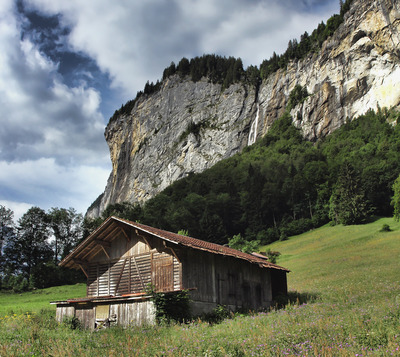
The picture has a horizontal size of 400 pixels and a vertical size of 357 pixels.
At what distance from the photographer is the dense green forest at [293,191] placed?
3720 inches

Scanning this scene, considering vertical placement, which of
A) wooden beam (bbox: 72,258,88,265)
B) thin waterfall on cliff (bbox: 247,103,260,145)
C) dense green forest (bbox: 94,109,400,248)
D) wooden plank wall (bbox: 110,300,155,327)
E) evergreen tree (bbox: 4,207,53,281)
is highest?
thin waterfall on cliff (bbox: 247,103,260,145)

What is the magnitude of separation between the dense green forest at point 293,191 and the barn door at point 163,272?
61.4 meters

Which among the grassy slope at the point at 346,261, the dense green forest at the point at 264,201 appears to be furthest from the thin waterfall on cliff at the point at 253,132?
the grassy slope at the point at 346,261

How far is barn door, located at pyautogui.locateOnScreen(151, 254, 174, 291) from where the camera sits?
22.4 metres

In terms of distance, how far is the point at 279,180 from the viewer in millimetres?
117250

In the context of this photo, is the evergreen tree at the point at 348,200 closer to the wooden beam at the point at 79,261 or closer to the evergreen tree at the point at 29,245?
the evergreen tree at the point at 29,245

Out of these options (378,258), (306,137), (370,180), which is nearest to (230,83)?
(306,137)

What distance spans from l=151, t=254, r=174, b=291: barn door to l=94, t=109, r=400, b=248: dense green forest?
6142cm

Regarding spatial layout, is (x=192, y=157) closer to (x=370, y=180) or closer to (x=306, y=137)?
(x=306, y=137)

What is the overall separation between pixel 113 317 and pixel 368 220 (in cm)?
7547

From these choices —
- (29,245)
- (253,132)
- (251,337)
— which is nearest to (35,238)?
(29,245)

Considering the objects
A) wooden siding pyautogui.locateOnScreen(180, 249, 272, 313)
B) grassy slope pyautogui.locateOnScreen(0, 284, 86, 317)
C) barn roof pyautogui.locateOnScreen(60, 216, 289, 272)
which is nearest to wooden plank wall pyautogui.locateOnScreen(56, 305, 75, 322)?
barn roof pyautogui.locateOnScreen(60, 216, 289, 272)

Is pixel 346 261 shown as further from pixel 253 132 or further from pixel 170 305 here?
pixel 253 132

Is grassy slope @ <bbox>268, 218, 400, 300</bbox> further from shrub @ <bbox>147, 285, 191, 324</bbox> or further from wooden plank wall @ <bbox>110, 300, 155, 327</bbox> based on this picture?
wooden plank wall @ <bbox>110, 300, 155, 327</bbox>
